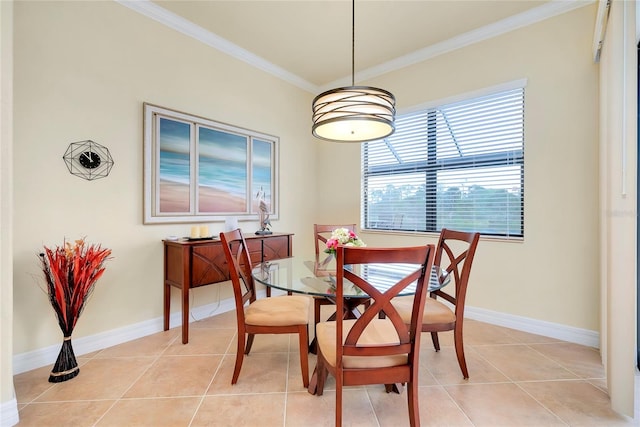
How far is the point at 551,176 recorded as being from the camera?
8.50ft

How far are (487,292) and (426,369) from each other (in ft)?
4.34

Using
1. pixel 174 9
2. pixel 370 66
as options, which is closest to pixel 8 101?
pixel 174 9

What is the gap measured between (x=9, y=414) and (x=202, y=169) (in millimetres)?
2148

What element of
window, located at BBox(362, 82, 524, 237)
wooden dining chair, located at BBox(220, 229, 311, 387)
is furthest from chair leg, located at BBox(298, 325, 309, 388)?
window, located at BBox(362, 82, 524, 237)

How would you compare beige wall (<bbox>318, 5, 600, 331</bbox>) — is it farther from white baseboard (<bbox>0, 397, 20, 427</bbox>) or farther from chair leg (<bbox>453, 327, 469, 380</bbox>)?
white baseboard (<bbox>0, 397, 20, 427</bbox>)

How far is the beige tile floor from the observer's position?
5.16 feet

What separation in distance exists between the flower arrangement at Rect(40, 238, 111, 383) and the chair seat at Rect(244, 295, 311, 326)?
113cm

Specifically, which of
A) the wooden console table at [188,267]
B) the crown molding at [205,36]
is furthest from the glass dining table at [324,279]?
the crown molding at [205,36]

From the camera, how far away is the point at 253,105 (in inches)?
138

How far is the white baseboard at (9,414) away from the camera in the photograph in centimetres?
148

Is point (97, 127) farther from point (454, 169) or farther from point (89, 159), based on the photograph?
point (454, 169)

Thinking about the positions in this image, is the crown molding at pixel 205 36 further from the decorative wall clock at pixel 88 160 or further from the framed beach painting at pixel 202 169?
the decorative wall clock at pixel 88 160

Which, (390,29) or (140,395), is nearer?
(140,395)

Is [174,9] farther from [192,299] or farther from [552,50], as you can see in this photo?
[552,50]
